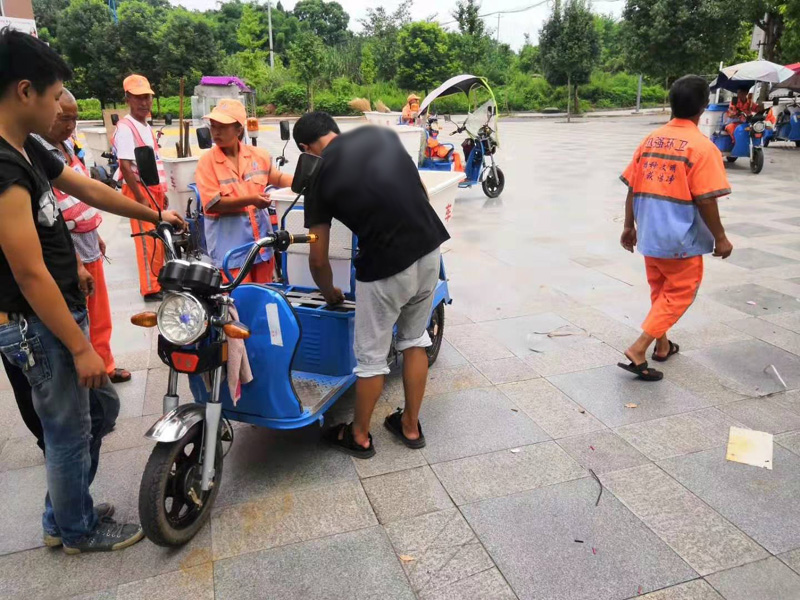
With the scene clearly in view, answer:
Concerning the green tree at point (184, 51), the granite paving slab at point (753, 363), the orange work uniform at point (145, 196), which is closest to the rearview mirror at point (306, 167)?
the orange work uniform at point (145, 196)

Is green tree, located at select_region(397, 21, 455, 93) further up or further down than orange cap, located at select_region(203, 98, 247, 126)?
further up

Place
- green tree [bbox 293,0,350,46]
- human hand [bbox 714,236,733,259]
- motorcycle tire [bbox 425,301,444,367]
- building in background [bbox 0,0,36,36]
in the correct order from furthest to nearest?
green tree [bbox 293,0,350,46], building in background [bbox 0,0,36,36], motorcycle tire [bbox 425,301,444,367], human hand [bbox 714,236,733,259]

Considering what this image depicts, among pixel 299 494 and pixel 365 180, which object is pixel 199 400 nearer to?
pixel 299 494

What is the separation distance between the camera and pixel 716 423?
325 cm

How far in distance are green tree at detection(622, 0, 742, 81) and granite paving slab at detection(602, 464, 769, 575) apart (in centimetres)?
2375

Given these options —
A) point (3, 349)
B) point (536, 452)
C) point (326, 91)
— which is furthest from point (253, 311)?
point (326, 91)

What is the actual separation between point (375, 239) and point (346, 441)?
1.05 metres

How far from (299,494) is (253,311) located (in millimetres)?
829

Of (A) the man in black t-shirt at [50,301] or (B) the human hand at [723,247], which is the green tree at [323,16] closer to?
(B) the human hand at [723,247]

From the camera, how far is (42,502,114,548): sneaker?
2393 mm

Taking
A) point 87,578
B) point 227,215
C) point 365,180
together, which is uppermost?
point 365,180

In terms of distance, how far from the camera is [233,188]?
3.59 m

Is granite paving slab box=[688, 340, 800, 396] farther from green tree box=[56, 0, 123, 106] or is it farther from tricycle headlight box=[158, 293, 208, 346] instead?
green tree box=[56, 0, 123, 106]

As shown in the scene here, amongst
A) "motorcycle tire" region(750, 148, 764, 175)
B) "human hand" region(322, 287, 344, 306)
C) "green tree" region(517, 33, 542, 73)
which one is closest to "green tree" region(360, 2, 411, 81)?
"green tree" region(517, 33, 542, 73)
